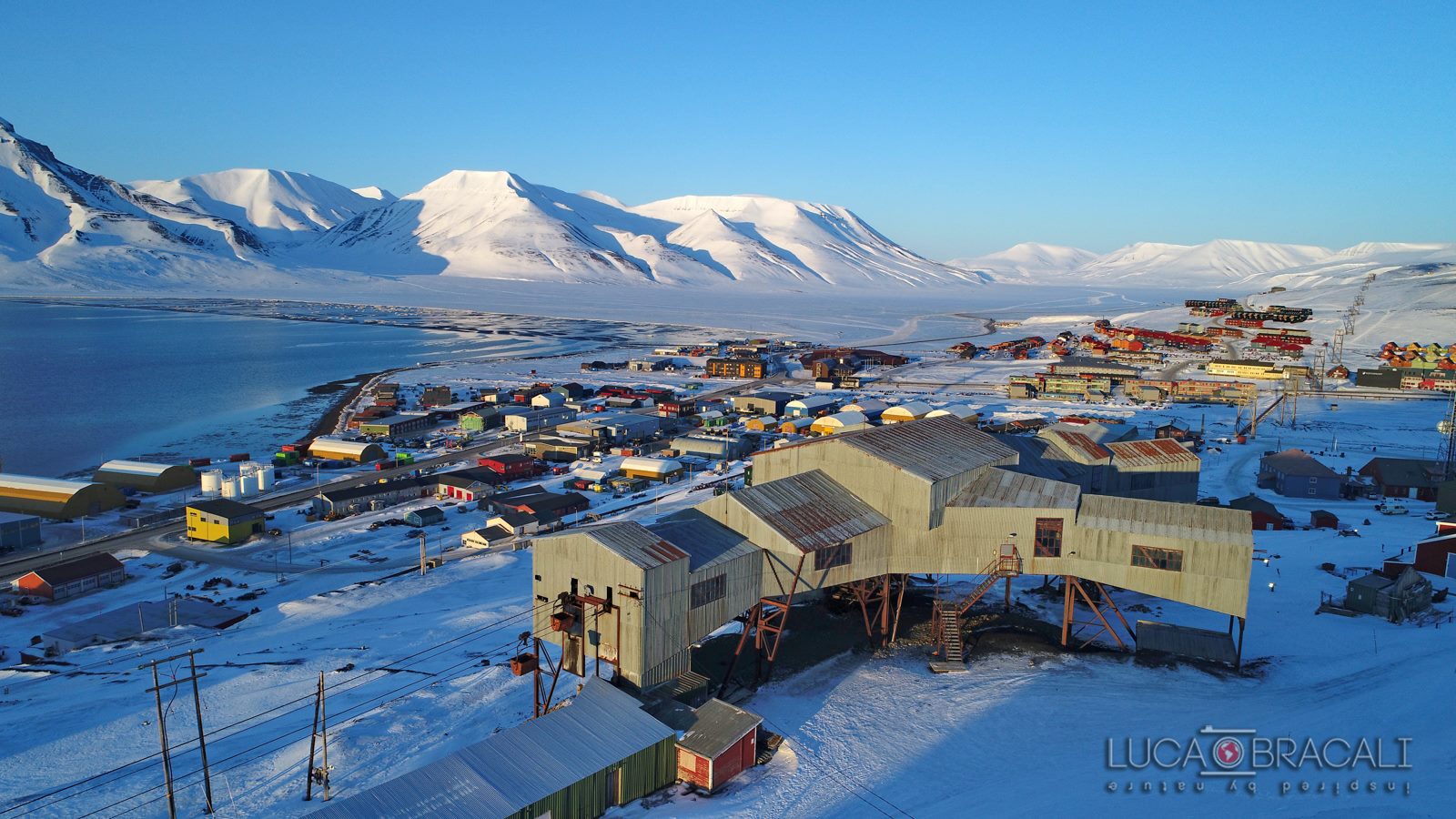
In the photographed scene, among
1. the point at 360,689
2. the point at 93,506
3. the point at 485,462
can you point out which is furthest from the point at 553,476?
the point at 360,689

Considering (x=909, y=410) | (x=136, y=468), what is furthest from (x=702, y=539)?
(x=909, y=410)

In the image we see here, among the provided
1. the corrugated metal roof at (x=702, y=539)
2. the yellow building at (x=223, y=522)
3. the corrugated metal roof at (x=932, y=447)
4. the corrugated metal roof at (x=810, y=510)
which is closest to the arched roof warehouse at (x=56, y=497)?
the yellow building at (x=223, y=522)

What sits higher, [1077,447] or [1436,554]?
[1077,447]

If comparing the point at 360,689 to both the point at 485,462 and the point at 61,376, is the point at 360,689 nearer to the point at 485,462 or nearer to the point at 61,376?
the point at 485,462

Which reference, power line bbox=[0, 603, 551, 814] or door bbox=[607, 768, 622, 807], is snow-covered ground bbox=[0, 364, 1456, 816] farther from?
A: door bbox=[607, 768, 622, 807]

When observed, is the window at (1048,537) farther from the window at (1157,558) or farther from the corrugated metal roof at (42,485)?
the corrugated metal roof at (42,485)

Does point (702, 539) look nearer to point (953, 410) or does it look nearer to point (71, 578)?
point (71, 578)
